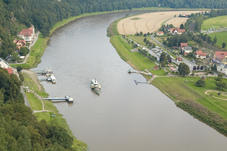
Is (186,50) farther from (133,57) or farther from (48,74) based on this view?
(48,74)

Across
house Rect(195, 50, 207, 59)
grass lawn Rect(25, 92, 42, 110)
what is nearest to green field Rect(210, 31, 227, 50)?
house Rect(195, 50, 207, 59)

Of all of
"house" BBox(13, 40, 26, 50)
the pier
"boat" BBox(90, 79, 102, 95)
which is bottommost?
"boat" BBox(90, 79, 102, 95)

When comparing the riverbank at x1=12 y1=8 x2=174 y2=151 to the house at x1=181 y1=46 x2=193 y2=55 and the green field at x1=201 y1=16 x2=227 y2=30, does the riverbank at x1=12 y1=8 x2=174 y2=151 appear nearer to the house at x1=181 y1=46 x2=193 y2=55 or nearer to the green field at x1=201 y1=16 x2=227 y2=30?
the house at x1=181 y1=46 x2=193 y2=55

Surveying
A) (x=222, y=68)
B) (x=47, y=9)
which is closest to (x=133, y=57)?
(x=222, y=68)

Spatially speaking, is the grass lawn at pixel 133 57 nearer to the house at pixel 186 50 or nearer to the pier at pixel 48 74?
the house at pixel 186 50

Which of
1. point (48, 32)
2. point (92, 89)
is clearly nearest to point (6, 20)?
point (48, 32)

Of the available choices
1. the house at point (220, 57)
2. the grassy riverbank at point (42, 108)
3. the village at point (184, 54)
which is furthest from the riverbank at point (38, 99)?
the house at point (220, 57)
